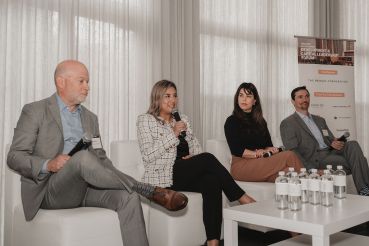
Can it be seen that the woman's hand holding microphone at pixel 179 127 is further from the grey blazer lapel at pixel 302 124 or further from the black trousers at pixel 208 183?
the grey blazer lapel at pixel 302 124

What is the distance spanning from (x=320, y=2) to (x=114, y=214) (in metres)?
5.05

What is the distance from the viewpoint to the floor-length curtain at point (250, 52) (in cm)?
473

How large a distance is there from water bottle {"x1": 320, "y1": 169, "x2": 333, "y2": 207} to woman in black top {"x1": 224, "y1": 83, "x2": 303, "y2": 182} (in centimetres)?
95

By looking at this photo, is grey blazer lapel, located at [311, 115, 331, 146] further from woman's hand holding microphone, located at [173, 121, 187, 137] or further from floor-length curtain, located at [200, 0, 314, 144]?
woman's hand holding microphone, located at [173, 121, 187, 137]

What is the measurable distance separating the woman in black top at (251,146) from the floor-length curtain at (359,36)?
3.13 meters

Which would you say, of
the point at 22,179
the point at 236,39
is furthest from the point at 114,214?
the point at 236,39

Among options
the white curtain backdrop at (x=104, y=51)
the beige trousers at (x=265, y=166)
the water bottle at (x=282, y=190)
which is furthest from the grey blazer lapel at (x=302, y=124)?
the water bottle at (x=282, y=190)

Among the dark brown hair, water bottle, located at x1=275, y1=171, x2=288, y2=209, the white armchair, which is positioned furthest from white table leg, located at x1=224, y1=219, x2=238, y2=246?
the dark brown hair

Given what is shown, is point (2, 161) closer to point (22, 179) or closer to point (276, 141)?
point (22, 179)

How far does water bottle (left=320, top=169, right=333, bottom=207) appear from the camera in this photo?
7.93 ft

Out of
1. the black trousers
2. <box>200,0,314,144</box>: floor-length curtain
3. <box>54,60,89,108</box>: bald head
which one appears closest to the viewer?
<box>54,60,89,108</box>: bald head

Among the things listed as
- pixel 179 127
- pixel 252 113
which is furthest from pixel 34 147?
pixel 252 113

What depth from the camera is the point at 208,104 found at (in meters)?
4.72

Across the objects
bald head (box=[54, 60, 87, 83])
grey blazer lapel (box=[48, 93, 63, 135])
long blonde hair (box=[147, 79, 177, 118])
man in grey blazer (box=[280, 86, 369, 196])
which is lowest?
man in grey blazer (box=[280, 86, 369, 196])
